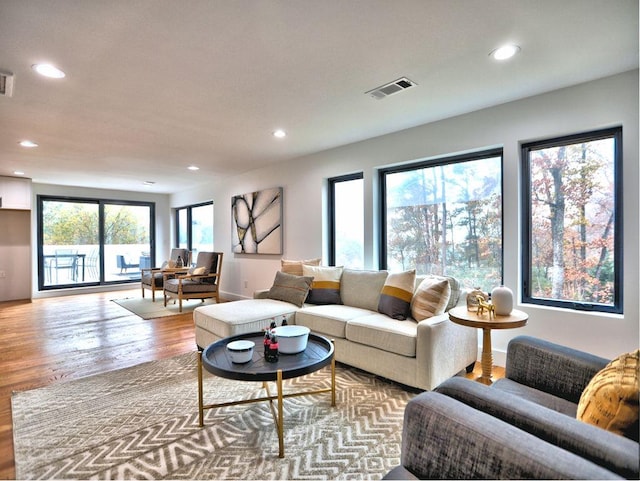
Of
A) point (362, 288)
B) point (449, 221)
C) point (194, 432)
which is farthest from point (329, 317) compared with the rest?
point (449, 221)

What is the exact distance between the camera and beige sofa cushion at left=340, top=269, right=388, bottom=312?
3316mm

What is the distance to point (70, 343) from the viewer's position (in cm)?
370

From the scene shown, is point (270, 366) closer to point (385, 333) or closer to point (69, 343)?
point (385, 333)

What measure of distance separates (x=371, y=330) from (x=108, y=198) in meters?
7.25

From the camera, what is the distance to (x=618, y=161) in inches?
97.3

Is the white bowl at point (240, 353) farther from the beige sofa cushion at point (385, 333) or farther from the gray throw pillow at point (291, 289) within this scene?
the gray throw pillow at point (291, 289)

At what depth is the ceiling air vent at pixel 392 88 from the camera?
98.5 inches

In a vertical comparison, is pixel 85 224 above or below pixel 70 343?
above

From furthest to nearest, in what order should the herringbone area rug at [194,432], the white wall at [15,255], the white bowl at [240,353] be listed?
1. the white wall at [15,255]
2. the white bowl at [240,353]
3. the herringbone area rug at [194,432]

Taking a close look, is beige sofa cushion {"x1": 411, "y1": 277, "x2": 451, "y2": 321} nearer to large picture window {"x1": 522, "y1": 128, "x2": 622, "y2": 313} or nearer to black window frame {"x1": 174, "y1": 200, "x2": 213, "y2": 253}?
large picture window {"x1": 522, "y1": 128, "x2": 622, "y2": 313}

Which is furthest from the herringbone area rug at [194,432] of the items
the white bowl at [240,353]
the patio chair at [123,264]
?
the patio chair at [123,264]

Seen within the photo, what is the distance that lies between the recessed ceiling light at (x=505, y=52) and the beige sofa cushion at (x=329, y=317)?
7.10 ft

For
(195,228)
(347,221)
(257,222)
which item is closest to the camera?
(347,221)

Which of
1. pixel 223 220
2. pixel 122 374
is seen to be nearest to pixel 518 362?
pixel 122 374
